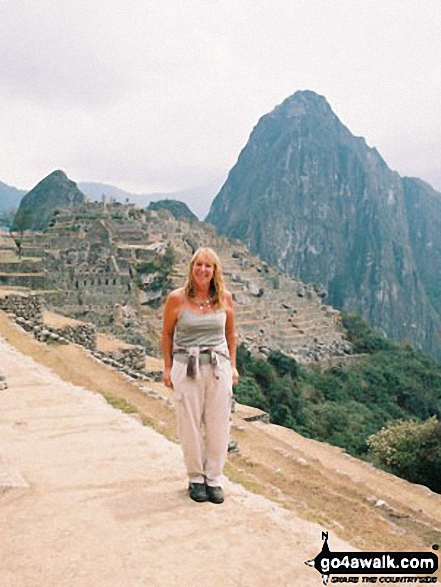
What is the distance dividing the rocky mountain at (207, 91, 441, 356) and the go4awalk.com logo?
123481 mm

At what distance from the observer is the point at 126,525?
333 centimetres

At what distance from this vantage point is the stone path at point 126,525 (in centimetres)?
287

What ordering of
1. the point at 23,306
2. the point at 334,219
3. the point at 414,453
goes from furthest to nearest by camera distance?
1. the point at 334,219
2. the point at 414,453
3. the point at 23,306

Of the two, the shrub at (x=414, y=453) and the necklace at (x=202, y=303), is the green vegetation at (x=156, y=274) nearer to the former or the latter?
the shrub at (x=414, y=453)

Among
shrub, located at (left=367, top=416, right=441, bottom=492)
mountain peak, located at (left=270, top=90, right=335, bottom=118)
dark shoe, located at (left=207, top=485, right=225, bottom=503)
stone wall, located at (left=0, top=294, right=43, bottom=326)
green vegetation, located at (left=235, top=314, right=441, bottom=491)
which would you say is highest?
mountain peak, located at (left=270, top=90, right=335, bottom=118)

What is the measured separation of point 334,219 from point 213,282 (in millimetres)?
151229

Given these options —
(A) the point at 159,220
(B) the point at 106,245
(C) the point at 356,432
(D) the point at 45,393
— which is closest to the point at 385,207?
(A) the point at 159,220

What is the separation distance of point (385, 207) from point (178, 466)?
550 feet

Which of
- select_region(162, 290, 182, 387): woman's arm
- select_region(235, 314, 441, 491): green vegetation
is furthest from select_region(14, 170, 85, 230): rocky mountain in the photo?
select_region(162, 290, 182, 387): woman's arm

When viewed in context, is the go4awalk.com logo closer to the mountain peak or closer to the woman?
the woman

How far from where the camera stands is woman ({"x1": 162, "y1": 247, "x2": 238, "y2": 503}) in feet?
12.2

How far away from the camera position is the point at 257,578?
9.45 ft

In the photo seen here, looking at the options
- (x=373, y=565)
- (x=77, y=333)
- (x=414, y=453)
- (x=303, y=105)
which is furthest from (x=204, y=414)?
(x=303, y=105)

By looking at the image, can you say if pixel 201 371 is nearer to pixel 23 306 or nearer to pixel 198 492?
pixel 198 492
